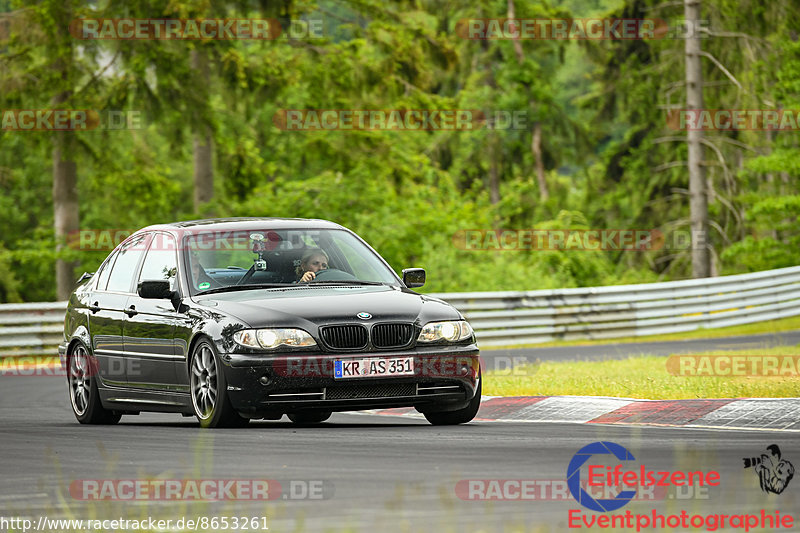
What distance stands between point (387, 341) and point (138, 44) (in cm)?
2282

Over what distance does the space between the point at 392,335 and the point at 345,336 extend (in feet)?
1.16

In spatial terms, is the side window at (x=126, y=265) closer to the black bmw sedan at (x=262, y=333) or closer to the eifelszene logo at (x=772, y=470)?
the black bmw sedan at (x=262, y=333)

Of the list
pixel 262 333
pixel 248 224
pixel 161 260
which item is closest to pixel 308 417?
pixel 248 224

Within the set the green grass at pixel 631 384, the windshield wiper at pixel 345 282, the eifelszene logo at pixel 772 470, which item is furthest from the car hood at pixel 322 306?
the eifelszene logo at pixel 772 470

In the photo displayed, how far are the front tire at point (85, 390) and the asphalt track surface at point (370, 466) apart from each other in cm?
43

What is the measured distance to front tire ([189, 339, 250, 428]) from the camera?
1048 centimetres

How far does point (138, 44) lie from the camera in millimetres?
32000

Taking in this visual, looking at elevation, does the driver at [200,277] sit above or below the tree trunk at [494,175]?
below

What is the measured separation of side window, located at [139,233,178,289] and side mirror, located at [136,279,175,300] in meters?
0.20

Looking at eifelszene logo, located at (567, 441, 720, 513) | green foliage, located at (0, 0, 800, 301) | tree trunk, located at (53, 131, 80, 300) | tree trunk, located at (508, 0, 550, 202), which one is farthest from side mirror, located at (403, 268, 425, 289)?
tree trunk, located at (508, 0, 550, 202)

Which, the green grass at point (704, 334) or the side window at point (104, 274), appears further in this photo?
the green grass at point (704, 334)

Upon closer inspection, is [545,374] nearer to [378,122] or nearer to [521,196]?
[378,122]

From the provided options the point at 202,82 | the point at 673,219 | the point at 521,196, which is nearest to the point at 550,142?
the point at 521,196

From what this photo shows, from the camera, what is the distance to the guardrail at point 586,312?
2403 cm
